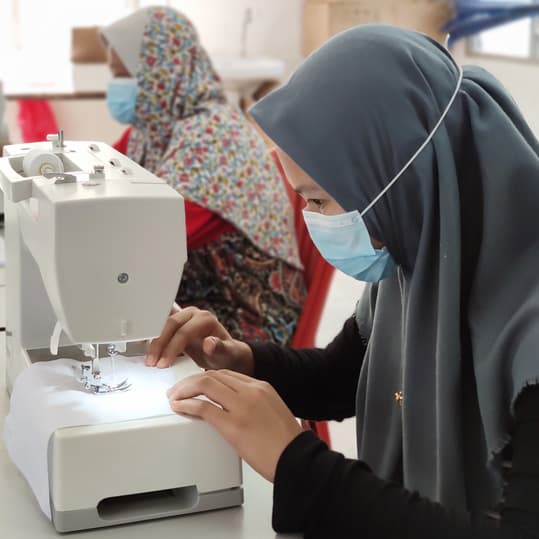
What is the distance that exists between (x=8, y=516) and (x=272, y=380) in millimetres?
519

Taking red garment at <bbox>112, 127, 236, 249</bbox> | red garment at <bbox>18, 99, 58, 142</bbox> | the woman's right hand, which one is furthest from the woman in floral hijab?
red garment at <bbox>18, 99, 58, 142</bbox>

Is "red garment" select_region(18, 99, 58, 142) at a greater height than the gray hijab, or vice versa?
the gray hijab

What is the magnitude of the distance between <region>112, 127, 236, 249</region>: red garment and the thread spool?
Answer: 110 cm

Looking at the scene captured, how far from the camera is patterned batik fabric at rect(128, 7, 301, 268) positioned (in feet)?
8.01

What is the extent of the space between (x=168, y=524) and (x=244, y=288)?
1.36 meters

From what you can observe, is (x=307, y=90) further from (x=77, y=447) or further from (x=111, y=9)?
(x=111, y=9)

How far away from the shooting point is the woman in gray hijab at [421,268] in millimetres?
1020

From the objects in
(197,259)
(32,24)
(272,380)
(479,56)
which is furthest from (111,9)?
(272,380)

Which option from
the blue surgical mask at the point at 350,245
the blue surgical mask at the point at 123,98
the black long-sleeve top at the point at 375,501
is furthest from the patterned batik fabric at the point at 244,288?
the black long-sleeve top at the point at 375,501

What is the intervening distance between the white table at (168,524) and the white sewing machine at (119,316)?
0.01 metres

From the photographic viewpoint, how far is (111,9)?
5590 mm

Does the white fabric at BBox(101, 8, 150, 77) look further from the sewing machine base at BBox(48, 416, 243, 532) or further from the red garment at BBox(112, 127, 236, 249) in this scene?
the sewing machine base at BBox(48, 416, 243, 532)

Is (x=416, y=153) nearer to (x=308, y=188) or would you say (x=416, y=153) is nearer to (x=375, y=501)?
(x=308, y=188)

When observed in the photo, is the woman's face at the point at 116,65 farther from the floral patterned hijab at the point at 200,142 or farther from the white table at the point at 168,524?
the white table at the point at 168,524
